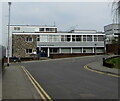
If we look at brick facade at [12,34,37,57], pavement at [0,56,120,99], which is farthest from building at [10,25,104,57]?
pavement at [0,56,120,99]

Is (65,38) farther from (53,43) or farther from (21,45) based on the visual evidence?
(21,45)

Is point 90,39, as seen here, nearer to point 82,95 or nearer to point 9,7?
point 9,7

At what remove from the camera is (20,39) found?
7388 centimetres

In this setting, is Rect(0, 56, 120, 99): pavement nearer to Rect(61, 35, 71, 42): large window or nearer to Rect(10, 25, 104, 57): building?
Rect(10, 25, 104, 57): building

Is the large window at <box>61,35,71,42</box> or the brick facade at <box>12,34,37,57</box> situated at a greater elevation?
the large window at <box>61,35,71,42</box>

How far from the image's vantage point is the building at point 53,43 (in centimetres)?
7362

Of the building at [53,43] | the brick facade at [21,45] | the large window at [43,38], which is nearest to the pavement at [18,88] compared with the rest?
the building at [53,43]

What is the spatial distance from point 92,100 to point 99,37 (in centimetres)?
7093

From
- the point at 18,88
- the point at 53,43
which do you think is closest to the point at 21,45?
the point at 53,43

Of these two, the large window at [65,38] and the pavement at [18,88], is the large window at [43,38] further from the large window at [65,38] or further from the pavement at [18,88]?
the pavement at [18,88]

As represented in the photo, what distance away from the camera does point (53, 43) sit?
251ft

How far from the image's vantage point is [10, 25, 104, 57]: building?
73.6 meters

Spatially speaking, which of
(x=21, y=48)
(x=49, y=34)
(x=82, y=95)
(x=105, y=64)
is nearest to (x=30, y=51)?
(x=21, y=48)

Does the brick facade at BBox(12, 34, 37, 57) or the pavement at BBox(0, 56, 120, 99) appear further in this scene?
the brick facade at BBox(12, 34, 37, 57)
